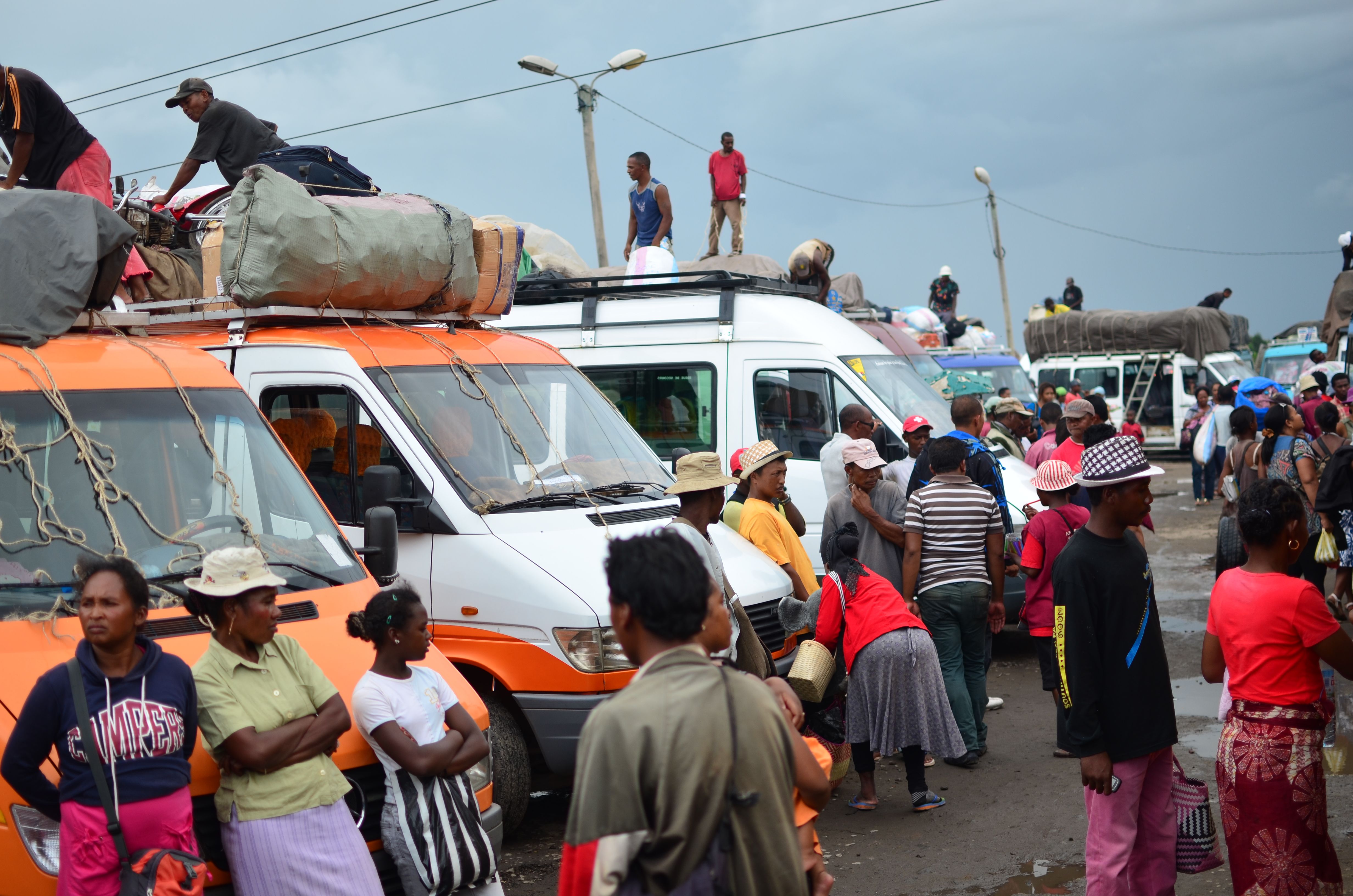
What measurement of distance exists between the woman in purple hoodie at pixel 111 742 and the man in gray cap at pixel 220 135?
5.98 m

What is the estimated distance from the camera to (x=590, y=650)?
556 centimetres

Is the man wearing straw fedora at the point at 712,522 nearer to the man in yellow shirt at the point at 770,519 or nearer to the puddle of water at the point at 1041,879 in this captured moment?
the man in yellow shirt at the point at 770,519

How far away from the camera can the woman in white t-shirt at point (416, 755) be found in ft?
13.2

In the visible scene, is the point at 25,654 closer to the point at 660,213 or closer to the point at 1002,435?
the point at 1002,435

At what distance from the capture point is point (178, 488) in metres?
4.79

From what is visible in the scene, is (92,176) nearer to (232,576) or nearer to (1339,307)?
(232,576)

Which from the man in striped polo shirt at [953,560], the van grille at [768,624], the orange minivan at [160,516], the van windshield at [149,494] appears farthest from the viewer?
the man in striped polo shirt at [953,560]

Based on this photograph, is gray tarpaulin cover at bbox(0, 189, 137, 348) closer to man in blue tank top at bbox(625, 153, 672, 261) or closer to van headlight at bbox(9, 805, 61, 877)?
van headlight at bbox(9, 805, 61, 877)

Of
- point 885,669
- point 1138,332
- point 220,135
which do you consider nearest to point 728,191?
point 220,135

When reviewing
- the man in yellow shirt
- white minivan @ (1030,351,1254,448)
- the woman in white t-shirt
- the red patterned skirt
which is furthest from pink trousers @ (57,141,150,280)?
white minivan @ (1030,351,1254,448)

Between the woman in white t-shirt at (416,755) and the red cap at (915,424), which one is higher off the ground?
the red cap at (915,424)

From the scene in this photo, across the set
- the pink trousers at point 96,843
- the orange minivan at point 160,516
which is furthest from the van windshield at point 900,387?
the pink trousers at point 96,843

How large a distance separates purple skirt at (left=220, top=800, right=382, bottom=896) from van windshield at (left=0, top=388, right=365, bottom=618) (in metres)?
1.10

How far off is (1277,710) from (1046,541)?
2968mm
